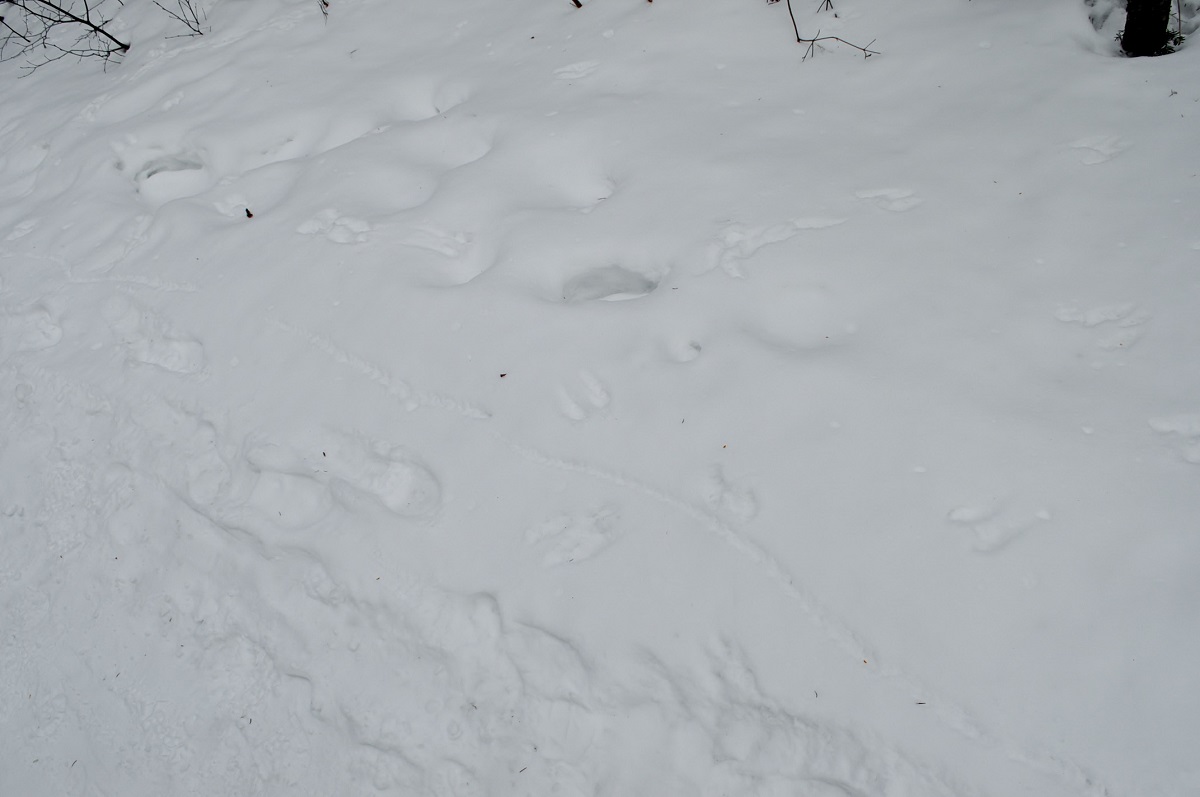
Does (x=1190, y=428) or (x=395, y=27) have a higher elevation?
(x=395, y=27)

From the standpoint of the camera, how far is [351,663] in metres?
1.84

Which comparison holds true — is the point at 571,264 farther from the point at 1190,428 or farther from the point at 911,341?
the point at 1190,428

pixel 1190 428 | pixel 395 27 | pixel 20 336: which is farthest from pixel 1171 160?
pixel 20 336

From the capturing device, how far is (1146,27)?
247cm

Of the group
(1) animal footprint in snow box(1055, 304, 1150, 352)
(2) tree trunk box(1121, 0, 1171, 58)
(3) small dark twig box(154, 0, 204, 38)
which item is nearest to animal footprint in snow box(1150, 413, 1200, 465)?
(1) animal footprint in snow box(1055, 304, 1150, 352)

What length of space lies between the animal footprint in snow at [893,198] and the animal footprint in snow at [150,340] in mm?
2325

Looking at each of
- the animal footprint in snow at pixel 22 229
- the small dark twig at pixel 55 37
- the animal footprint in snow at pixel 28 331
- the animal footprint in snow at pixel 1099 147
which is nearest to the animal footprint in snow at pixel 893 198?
the animal footprint in snow at pixel 1099 147

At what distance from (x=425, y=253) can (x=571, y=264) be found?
0.55 meters

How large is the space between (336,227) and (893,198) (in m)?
1.99

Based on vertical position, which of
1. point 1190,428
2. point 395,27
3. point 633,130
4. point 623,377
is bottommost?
point 1190,428

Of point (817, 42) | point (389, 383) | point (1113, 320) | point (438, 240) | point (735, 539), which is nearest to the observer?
point (735, 539)

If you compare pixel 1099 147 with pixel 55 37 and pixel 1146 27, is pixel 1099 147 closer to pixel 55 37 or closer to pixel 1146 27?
pixel 1146 27

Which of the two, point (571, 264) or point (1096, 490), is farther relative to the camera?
point (571, 264)

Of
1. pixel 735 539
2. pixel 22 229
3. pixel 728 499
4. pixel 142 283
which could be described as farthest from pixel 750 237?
pixel 22 229
